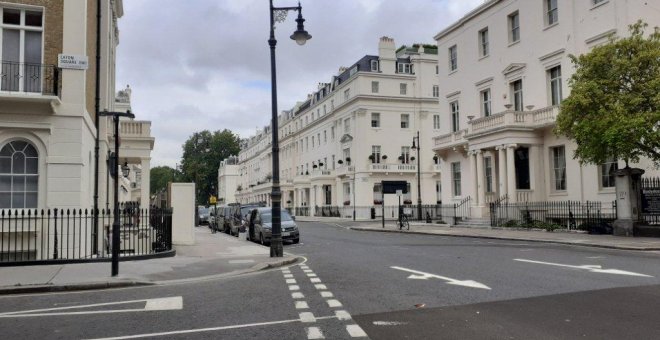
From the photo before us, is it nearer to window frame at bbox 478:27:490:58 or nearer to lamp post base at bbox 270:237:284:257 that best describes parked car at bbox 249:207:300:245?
lamp post base at bbox 270:237:284:257

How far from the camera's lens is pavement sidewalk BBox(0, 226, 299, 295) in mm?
11031

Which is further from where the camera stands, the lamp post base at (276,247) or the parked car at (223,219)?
the parked car at (223,219)

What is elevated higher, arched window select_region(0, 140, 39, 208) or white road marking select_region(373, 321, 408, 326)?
arched window select_region(0, 140, 39, 208)

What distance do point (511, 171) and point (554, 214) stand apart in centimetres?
339

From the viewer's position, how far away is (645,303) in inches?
321

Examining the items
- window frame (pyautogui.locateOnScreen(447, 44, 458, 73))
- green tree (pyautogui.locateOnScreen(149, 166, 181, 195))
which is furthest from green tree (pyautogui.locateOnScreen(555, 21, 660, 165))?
green tree (pyautogui.locateOnScreen(149, 166, 181, 195))

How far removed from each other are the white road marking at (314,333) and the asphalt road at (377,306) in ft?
0.05

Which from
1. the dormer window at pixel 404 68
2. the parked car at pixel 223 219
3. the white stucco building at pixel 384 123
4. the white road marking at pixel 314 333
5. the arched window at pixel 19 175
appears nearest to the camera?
the white road marking at pixel 314 333

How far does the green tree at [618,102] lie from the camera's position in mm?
20625

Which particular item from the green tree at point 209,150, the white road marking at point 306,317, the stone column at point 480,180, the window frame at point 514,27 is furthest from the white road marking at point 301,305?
the green tree at point 209,150

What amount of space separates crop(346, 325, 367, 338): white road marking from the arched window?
1218cm

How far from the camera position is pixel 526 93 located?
109ft

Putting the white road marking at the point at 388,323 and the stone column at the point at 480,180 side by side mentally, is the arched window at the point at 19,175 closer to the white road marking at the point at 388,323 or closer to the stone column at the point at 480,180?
the white road marking at the point at 388,323

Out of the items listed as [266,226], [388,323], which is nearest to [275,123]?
[266,226]
